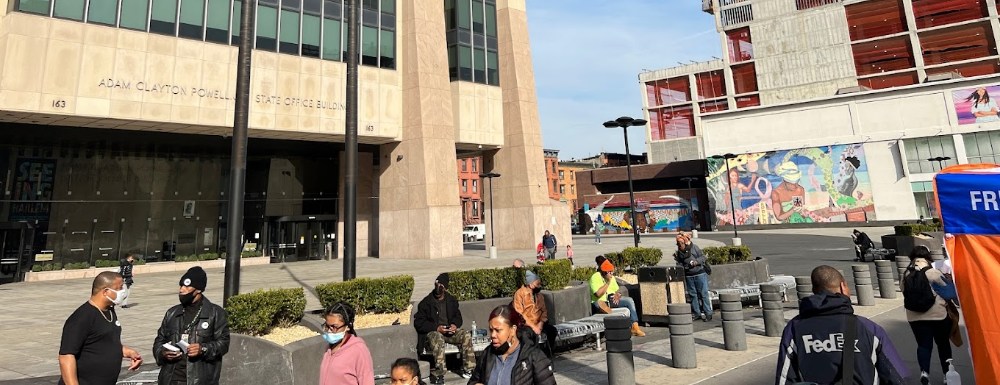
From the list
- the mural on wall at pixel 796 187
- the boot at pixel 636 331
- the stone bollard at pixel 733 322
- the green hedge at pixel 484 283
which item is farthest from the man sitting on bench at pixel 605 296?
the mural on wall at pixel 796 187

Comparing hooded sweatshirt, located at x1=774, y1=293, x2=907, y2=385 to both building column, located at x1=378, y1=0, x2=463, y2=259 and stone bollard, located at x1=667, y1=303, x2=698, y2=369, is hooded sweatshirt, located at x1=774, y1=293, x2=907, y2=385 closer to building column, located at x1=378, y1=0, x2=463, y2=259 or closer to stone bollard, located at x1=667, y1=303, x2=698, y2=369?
stone bollard, located at x1=667, y1=303, x2=698, y2=369

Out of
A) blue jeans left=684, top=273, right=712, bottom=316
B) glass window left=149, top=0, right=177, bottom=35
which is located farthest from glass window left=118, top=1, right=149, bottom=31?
blue jeans left=684, top=273, right=712, bottom=316

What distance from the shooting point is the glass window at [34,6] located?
20484 mm

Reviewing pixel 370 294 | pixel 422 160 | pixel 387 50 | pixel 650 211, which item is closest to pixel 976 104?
pixel 650 211

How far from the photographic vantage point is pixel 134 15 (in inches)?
905

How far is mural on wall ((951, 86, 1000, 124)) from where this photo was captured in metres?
49.5

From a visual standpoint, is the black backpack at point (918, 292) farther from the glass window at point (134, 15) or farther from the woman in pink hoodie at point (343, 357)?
the glass window at point (134, 15)

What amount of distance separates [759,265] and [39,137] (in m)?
34.4

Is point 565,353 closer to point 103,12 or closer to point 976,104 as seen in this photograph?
point 103,12

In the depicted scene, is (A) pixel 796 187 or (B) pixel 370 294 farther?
(A) pixel 796 187

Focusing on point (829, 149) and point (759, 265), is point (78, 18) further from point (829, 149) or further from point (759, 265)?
point (829, 149)

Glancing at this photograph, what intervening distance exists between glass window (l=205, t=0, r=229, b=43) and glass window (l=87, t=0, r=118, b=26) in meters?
3.73

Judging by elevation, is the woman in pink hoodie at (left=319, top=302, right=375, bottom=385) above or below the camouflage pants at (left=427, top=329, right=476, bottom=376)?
above

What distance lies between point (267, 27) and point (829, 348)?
29216 mm
